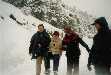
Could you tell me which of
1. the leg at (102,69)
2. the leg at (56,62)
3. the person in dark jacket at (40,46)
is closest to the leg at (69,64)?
the leg at (56,62)

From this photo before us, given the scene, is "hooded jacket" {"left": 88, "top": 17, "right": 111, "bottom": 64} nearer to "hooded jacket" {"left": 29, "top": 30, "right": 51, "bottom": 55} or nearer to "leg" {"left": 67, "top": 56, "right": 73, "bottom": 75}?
"leg" {"left": 67, "top": 56, "right": 73, "bottom": 75}

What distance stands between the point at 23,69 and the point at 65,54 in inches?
→ 47.7

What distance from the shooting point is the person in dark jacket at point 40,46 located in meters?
9.16

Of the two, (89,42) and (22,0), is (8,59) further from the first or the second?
(89,42)

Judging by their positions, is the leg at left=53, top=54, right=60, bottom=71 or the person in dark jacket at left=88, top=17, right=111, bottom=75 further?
the leg at left=53, top=54, right=60, bottom=71

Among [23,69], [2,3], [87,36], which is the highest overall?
[2,3]

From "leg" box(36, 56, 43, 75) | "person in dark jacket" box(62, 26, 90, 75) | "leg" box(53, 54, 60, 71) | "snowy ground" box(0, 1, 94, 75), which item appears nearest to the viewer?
"person in dark jacket" box(62, 26, 90, 75)

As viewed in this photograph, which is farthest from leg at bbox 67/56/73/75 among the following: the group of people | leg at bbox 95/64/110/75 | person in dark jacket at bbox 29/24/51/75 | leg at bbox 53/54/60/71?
leg at bbox 95/64/110/75

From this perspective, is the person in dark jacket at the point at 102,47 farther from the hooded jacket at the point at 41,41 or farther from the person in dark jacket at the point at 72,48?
the hooded jacket at the point at 41,41

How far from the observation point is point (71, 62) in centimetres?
878

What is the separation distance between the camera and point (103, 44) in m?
7.84

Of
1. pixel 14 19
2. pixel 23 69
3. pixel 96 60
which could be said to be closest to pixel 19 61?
pixel 23 69

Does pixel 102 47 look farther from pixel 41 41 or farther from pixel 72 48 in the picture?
pixel 41 41

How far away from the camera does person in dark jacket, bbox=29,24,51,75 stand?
9.16 metres
